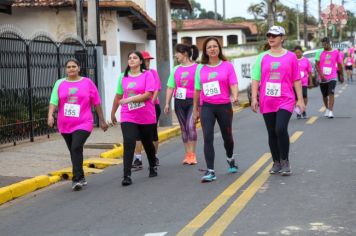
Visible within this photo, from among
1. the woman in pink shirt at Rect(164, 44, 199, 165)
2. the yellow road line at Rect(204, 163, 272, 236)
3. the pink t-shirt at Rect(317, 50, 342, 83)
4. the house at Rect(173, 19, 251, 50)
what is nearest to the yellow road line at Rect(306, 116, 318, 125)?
the pink t-shirt at Rect(317, 50, 342, 83)

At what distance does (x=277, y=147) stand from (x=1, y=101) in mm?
6263

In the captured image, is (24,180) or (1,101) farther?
(1,101)

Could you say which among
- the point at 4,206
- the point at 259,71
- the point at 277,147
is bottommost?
the point at 4,206

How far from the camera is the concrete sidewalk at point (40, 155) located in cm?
980

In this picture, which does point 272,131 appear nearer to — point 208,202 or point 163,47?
point 208,202

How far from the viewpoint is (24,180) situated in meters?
9.02

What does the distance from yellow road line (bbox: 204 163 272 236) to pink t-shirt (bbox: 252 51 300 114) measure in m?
1.00

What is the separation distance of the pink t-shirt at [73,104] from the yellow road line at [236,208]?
94.3 inches

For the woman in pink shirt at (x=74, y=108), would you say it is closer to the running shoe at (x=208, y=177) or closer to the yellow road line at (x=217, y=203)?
the running shoe at (x=208, y=177)

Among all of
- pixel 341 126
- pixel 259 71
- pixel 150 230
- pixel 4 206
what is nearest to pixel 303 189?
pixel 259 71

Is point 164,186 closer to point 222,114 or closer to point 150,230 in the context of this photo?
point 222,114

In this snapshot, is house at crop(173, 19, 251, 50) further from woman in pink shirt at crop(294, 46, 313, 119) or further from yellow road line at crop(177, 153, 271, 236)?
yellow road line at crop(177, 153, 271, 236)

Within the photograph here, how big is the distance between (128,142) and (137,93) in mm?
700

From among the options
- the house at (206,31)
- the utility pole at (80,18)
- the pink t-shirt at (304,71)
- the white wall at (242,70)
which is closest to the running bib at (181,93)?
the utility pole at (80,18)
